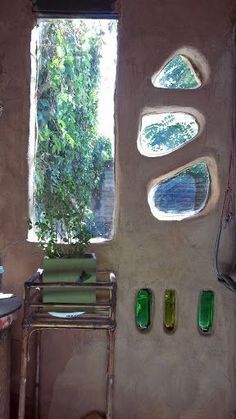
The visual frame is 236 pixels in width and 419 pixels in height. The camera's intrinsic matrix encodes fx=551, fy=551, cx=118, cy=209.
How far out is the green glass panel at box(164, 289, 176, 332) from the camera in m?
2.10

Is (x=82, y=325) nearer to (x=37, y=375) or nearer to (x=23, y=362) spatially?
(x=23, y=362)

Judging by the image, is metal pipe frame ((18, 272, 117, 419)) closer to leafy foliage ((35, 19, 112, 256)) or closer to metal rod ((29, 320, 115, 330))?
metal rod ((29, 320, 115, 330))

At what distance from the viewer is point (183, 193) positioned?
7.27 feet

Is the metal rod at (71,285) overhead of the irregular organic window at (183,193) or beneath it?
beneath

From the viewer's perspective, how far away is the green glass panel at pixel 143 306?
2.10 m

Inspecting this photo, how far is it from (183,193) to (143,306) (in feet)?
1.57

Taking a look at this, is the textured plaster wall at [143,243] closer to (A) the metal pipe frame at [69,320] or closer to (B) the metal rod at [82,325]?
(A) the metal pipe frame at [69,320]

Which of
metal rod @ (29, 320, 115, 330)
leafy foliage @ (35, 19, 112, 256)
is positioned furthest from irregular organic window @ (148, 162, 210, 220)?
metal rod @ (29, 320, 115, 330)

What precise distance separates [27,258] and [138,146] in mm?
600

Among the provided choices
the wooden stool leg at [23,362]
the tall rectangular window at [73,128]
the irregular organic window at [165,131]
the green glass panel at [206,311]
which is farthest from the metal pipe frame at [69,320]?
the irregular organic window at [165,131]

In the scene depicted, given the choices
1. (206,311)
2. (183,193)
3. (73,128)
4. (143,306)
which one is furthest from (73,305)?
(73,128)

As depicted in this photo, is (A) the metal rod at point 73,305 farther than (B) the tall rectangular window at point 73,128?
No

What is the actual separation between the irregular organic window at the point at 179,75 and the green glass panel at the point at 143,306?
0.81 m

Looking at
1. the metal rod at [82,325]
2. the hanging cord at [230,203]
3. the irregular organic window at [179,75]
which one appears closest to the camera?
the metal rod at [82,325]
